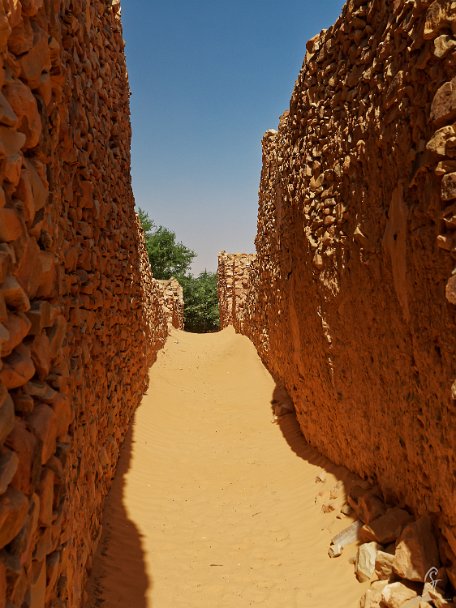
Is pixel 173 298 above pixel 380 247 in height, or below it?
above

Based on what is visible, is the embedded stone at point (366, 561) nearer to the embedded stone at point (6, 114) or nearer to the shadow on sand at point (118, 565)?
the shadow on sand at point (118, 565)

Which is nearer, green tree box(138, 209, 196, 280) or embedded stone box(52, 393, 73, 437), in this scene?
embedded stone box(52, 393, 73, 437)

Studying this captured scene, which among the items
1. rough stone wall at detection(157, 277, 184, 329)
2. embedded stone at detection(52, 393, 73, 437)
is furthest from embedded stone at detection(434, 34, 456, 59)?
rough stone wall at detection(157, 277, 184, 329)

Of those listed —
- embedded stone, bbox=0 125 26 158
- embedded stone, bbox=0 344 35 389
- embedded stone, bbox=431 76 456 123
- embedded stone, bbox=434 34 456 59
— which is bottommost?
embedded stone, bbox=0 344 35 389

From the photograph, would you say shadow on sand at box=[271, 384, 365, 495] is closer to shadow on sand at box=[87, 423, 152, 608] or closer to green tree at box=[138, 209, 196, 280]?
shadow on sand at box=[87, 423, 152, 608]

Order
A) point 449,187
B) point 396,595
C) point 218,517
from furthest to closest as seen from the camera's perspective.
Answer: point 218,517
point 396,595
point 449,187

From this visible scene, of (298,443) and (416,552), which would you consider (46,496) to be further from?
(298,443)

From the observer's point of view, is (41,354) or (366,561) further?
(366,561)

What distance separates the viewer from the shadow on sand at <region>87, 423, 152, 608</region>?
354 cm

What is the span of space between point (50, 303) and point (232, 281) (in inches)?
642

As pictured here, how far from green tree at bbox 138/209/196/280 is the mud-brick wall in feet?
78.2

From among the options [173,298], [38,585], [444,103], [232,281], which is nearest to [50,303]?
[38,585]

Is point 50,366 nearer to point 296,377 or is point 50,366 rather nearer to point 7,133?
point 7,133

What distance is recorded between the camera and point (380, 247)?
4.08 metres
